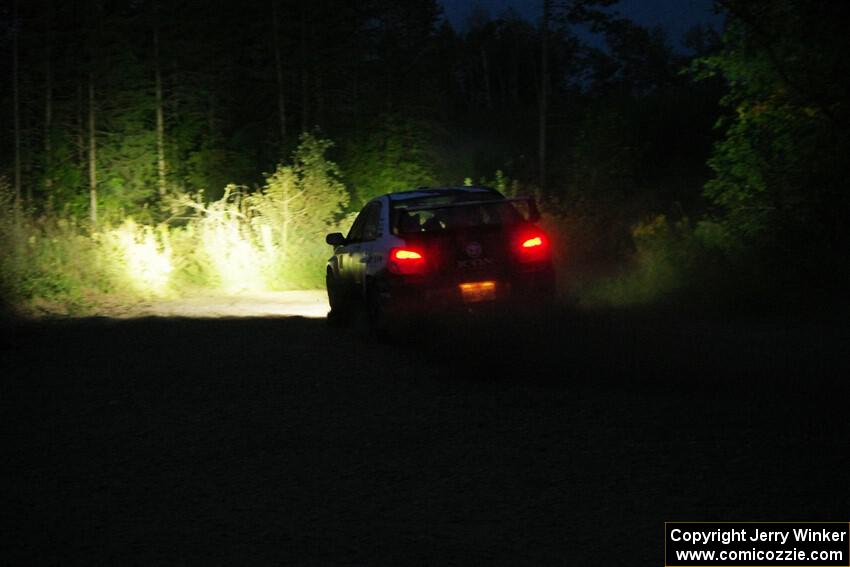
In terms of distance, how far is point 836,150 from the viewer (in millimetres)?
17312

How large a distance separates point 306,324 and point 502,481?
30.7ft

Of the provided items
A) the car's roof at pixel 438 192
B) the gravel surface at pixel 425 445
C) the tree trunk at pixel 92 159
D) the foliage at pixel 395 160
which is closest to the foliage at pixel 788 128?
the gravel surface at pixel 425 445

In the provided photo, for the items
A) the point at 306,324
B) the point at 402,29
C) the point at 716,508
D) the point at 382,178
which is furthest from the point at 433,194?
the point at 402,29

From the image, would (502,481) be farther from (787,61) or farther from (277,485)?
(787,61)

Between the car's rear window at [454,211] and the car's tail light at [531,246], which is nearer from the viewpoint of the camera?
the car's tail light at [531,246]

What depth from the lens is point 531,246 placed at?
44.5 ft

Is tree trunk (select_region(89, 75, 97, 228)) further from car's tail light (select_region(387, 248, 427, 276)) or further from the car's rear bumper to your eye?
the car's rear bumper

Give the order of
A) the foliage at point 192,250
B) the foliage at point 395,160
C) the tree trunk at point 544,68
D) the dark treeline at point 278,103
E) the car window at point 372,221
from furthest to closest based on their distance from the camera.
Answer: the tree trunk at point 544,68 < the dark treeline at point 278,103 < the foliage at point 395,160 < the foliage at point 192,250 < the car window at point 372,221

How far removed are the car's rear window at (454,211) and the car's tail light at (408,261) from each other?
1.27ft

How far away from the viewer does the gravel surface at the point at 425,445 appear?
628cm

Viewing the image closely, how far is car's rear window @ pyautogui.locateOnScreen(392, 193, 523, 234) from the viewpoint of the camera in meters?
13.7

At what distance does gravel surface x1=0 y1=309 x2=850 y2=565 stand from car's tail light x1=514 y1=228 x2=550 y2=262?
2.45ft

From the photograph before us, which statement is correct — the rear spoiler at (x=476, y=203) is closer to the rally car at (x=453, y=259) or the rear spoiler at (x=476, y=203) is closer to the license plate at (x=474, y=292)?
the rally car at (x=453, y=259)

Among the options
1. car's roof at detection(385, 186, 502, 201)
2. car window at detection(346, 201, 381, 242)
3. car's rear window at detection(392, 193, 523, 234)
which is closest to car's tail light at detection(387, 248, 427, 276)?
car's rear window at detection(392, 193, 523, 234)
